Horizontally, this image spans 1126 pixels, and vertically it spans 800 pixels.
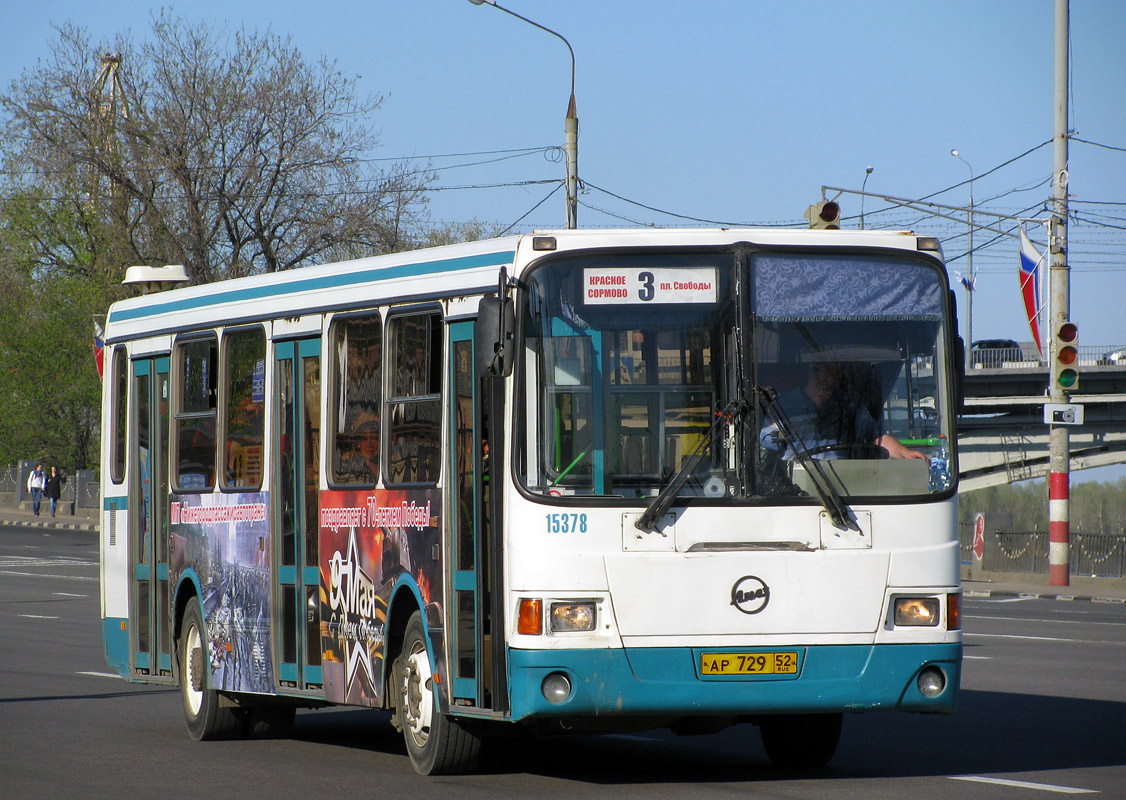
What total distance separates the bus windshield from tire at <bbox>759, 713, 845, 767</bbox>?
5.51 ft

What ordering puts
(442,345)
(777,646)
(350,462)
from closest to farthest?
(777,646)
(442,345)
(350,462)

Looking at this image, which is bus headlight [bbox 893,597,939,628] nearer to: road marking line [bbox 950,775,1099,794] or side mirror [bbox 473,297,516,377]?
road marking line [bbox 950,775,1099,794]

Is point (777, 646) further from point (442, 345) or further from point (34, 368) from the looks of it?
point (34, 368)

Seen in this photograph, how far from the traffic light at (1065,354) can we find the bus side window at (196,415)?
20.1 metres

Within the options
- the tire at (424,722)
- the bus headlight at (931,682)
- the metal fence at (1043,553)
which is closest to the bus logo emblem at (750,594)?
the bus headlight at (931,682)

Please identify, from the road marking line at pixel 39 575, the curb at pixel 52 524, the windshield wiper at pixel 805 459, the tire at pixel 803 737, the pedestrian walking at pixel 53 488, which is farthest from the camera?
the pedestrian walking at pixel 53 488

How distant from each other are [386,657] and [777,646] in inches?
89.6

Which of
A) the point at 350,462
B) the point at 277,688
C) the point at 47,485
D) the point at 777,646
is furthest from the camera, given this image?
the point at 47,485

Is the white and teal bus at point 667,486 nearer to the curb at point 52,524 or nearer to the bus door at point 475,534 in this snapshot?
the bus door at point 475,534

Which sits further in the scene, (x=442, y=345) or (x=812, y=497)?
(x=442, y=345)

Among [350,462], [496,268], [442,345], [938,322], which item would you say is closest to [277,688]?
[350,462]

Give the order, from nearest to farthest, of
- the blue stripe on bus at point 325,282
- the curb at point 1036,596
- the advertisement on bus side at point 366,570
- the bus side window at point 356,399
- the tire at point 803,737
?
the blue stripe on bus at point 325,282 < the advertisement on bus side at point 366,570 < the tire at point 803,737 < the bus side window at point 356,399 < the curb at point 1036,596

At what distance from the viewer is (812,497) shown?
28.2 feet

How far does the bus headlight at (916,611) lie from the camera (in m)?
8.65
